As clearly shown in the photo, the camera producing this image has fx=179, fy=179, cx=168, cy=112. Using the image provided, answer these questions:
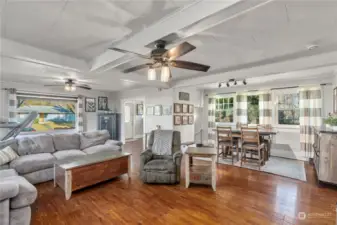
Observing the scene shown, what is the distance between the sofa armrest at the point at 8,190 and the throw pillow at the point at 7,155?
169 cm

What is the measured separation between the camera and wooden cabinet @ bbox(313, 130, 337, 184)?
3123 millimetres

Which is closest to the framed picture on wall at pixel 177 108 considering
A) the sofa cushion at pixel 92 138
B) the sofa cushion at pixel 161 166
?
the sofa cushion at pixel 92 138

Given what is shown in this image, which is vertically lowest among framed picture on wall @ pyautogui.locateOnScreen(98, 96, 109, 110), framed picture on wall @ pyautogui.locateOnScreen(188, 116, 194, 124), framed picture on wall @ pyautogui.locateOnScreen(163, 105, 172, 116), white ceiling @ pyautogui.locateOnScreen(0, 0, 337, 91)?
framed picture on wall @ pyautogui.locateOnScreen(188, 116, 194, 124)

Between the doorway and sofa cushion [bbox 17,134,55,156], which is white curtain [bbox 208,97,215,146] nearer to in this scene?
the doorway

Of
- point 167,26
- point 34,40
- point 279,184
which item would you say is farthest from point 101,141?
point 279,184

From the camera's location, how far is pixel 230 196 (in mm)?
2887

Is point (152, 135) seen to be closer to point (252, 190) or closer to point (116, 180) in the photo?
point (116, 180)

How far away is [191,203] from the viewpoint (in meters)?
2.65

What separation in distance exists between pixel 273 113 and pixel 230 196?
3.76 m

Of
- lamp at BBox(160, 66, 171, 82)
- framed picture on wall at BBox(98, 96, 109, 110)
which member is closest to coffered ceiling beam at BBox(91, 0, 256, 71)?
lamp at BBox(160, 66, 171, 82)

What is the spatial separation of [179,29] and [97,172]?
2742 millimetres

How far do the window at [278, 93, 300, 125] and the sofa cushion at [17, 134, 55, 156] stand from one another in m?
6.31

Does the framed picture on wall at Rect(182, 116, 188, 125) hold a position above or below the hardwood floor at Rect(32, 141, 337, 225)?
above

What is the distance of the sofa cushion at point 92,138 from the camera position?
457 centimetres
